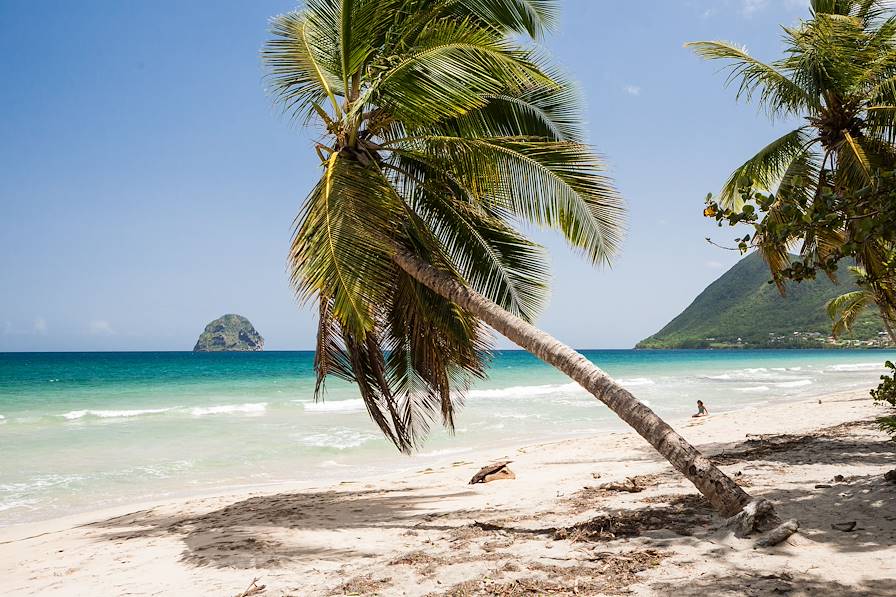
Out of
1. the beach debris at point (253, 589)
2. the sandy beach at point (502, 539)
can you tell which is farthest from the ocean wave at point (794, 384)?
the beach debris at point (253, 589)

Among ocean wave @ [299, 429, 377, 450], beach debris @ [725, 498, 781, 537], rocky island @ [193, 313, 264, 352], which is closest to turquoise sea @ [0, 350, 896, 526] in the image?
ocean wave @ [299, 429, 377, 450]

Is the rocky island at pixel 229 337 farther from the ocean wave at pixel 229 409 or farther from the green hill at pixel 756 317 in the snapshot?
the ocean wave at pixel 229 409

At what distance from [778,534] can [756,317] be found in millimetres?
105732

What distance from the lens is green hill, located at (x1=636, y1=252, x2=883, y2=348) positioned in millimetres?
80938

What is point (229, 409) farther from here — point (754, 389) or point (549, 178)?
point (754, 389)

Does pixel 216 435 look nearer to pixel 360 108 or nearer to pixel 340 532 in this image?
pixel 340 532

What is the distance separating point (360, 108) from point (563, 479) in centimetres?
523

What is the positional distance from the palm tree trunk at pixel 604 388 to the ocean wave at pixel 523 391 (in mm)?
20949

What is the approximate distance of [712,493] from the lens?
4.55 metres

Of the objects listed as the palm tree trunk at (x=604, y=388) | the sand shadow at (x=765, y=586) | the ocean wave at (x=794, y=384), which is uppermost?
the palm tree trunk at (x=604, y=388)

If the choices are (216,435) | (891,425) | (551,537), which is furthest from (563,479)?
(216,435)

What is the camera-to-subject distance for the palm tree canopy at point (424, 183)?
18.5ft

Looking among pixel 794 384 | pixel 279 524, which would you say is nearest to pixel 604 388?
pixel 279 524

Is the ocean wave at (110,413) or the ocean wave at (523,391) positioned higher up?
the ocean wave at (110,413)
